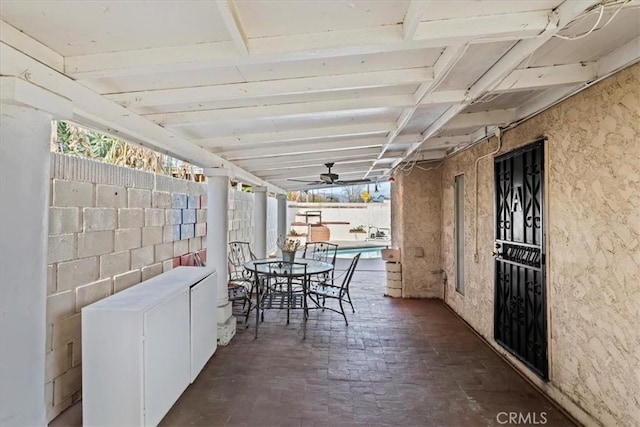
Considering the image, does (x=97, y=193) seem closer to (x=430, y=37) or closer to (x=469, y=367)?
(x=430, y=37)

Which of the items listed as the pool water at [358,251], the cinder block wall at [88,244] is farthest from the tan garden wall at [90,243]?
the pool water at [358,251]

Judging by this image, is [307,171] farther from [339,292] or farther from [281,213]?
[281,213]

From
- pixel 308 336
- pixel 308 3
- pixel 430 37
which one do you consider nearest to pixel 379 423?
pixel 308 336

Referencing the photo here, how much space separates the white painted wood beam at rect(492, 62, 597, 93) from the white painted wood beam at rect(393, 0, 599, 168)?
122 mm

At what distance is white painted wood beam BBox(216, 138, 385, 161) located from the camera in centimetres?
380

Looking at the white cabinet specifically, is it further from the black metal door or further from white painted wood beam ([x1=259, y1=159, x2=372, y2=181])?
white painted wood beam ([x1=259, y1=159, x2=372, y2=181])

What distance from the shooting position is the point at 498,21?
1.39 metres

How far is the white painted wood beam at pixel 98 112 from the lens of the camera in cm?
133

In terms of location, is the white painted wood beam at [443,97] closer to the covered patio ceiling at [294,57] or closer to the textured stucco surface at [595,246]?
the covered patio ceiling at [294,57]

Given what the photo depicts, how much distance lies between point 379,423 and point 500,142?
2.80 m

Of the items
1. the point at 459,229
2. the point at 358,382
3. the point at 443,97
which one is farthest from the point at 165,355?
the point at 459,229

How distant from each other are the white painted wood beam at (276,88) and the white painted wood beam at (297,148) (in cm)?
173

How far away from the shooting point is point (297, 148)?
3904 millimetres

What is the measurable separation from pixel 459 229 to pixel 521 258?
191cm
